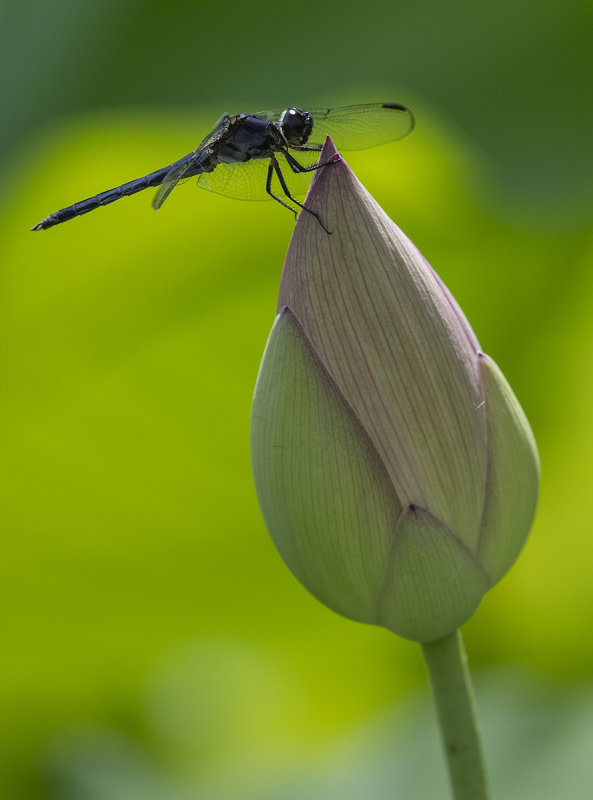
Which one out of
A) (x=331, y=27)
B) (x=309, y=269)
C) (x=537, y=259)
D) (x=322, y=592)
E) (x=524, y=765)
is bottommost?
(x=524, y=765)

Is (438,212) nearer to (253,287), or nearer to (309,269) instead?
(253,287)

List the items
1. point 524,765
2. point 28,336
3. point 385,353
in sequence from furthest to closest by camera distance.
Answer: point 28,336 < point 524,765 < point 385,353

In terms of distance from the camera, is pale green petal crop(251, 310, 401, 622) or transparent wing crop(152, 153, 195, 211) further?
transparent wing crop(152, 153, 195, 211)

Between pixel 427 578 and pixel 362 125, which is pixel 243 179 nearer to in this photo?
pixel 362 125

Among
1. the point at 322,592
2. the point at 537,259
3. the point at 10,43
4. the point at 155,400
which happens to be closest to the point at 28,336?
the point at 155,400

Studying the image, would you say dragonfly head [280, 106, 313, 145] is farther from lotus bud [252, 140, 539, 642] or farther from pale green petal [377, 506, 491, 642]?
pale green petal [377, 506, 491, 642]

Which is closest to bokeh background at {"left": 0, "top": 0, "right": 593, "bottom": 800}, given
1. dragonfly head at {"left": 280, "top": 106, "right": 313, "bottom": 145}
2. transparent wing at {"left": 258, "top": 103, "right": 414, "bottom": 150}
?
transparent wing at {"left": 258, "top": 103, "right": 414, "bottom": 150}
